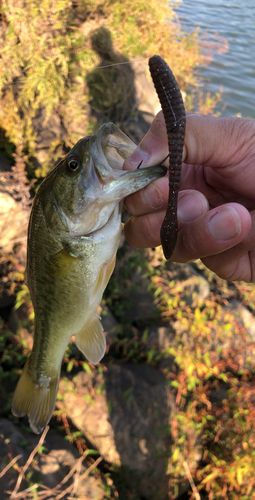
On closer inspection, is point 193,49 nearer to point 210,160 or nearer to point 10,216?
point 10,216

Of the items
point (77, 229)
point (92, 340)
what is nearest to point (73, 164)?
point (77, 229)

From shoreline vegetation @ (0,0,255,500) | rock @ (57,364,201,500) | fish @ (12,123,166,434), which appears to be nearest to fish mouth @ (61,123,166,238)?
fish @ (12,123,166,434)

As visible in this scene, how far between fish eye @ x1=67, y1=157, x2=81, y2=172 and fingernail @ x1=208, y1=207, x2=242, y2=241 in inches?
28.4

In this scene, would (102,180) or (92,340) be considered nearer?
(102,180)

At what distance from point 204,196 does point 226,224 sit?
0.33 m

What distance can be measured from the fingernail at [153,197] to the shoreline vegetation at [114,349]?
7.05ft

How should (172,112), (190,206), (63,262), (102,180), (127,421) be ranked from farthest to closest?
(127,421) < (190,206) < (63,262) < (102,180) < (172,112)

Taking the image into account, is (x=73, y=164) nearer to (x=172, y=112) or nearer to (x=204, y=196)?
(x=172, y=112)

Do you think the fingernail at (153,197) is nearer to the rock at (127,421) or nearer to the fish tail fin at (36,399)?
the fish tail fin at (36,399)

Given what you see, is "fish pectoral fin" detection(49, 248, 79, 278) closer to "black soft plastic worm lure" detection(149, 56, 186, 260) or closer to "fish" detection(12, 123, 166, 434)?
"fish" detection(12, 123, 166, 434)

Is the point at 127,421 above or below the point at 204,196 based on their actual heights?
below

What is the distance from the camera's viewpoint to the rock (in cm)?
350

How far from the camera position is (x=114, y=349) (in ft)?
13.7

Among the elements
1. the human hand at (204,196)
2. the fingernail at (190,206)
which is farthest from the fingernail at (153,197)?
the fingernail at (190,206)
